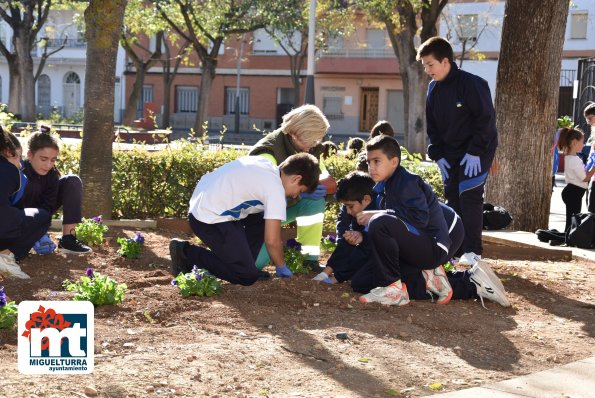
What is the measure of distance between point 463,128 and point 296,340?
11.5ft

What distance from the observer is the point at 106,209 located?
998 cm

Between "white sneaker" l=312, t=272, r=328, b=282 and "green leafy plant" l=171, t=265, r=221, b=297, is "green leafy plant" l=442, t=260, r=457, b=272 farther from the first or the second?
"green leafy plant" l=171, t=265, r=221, b=297

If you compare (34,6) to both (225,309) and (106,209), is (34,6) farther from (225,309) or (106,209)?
(225,309)

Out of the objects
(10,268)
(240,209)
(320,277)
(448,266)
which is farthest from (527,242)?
(10,268)

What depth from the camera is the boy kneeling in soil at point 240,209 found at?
6.39m

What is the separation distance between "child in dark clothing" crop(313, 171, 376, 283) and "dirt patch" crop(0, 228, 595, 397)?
8.8 inches

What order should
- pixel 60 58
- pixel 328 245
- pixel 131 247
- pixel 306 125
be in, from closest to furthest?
pixel 306 125, pixel 131 247, pixel 328 245, pixel 60 58

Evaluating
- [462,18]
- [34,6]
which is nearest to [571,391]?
[34,6]

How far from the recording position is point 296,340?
17.5 feet

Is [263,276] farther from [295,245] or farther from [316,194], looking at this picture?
[316,194]

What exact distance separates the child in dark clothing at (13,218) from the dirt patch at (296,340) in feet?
0.58

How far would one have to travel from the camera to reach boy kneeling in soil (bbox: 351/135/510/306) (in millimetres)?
6348

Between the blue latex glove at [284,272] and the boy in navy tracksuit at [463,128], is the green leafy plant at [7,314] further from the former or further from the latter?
the boy in navy tracksuit at [463,128]

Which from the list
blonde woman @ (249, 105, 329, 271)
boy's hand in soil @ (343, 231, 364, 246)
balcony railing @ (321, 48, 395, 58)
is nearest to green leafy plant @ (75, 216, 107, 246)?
blonde woman @ (249, 105, 329, 271)
